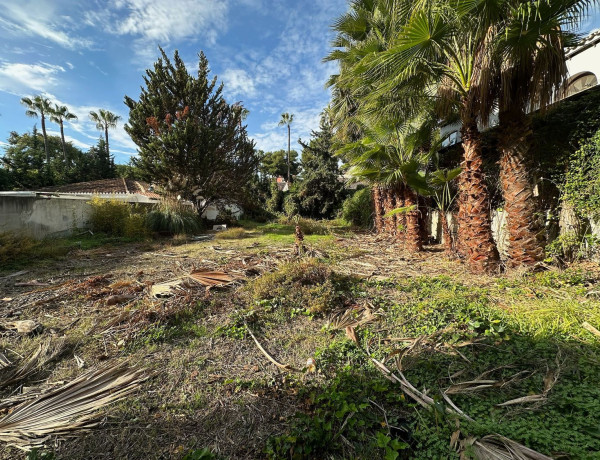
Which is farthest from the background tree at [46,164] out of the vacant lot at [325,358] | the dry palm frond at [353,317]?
the dry palm frond at [353,317]

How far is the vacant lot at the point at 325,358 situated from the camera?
5.89 ft

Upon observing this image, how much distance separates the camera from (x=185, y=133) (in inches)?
554

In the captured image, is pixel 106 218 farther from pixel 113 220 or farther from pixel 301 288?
pixel 301 288

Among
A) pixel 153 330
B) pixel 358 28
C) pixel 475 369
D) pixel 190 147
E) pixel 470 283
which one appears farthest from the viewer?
pixel 190 147

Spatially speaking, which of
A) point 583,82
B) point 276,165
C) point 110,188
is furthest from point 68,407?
point 276,165

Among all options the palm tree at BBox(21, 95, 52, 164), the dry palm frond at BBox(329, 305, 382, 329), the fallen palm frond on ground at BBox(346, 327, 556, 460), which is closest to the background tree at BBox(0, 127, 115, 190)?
the palm tree at BBox(21, 95, 52, 164)

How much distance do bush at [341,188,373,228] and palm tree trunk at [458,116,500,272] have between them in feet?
33.4

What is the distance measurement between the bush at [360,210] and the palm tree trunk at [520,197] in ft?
35.0

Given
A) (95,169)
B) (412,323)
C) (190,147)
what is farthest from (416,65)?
(95,169)

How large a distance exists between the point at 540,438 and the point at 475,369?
0.83 metres

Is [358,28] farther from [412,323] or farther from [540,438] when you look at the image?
[540,438]

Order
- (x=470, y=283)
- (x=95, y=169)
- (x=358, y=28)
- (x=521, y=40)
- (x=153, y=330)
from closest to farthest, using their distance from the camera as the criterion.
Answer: (x=153, y=330) < (x=521, y=40) < (x=470, y=283) < (x=358, y=28) < (x=95, y=169)

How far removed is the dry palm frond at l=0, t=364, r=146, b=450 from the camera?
6.04 ft

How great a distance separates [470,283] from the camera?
15.4 feet
